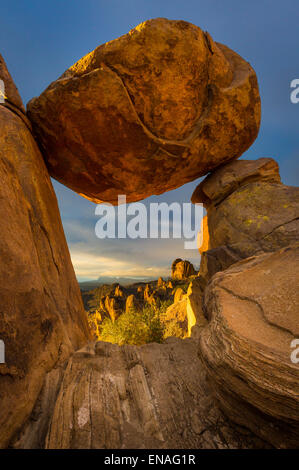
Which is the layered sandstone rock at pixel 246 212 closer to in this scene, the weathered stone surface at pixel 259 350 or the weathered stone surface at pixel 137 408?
the weathered stone surface at pixel 259 350

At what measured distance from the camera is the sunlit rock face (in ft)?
14.6

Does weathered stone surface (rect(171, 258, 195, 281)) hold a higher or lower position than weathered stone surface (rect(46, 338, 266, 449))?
lower

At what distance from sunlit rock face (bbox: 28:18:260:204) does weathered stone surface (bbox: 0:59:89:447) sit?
1.42 metres

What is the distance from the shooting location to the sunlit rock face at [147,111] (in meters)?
4.46

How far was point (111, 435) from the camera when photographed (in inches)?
81.5

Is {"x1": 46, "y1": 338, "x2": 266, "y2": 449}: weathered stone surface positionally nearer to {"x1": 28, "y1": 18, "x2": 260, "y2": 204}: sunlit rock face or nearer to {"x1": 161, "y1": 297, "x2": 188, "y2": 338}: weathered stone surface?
{"x1": 28, "y1": 18, "x2": 260, "y2": 204}: sunlit rock face

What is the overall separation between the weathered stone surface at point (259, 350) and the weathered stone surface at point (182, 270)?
24.7m

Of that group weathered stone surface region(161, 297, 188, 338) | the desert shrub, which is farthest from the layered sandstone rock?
the desert shrub

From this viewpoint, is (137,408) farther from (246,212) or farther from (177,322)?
(177,322)

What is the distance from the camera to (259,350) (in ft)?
5.90

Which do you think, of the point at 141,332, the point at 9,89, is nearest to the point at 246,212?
the point at 141,332

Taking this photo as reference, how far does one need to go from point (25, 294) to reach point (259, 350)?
271cm

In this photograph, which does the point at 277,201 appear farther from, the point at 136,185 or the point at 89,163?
the point at 89,163
